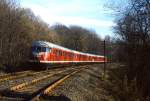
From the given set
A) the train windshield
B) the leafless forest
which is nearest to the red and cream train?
the train windshield

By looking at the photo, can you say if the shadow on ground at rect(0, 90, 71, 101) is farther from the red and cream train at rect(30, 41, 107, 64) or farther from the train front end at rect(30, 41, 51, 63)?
the train front end at rect(30, 41, 51, 63)

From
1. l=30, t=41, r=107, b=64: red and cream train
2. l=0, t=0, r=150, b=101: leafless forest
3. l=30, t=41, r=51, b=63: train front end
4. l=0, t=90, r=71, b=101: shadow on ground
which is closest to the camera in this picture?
l=0, t=90, r=71, b=101: shadow on ground

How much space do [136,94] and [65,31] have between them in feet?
482

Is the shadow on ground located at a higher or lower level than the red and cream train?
lower

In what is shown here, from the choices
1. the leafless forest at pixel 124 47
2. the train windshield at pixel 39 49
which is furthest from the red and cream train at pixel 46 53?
the leafless forest at pixel 124 47

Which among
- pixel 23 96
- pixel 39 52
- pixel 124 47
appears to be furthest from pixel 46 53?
pixel 23 96

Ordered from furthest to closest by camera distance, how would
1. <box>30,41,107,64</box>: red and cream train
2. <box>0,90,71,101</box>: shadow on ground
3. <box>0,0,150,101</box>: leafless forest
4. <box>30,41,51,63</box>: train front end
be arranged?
<box>30,41,107,64</box>: red and cream train → <box>30,41,51,63</box>: train front end → <box>0,0,150,101</box>: leafless forest → <box>0,90,71,101</box>: shadow on ground

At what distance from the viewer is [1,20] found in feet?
158

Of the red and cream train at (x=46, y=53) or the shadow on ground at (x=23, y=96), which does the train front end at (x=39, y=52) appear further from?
the shadow on ground at (x=23, y=96)

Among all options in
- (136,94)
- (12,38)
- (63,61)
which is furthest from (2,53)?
(136,94)

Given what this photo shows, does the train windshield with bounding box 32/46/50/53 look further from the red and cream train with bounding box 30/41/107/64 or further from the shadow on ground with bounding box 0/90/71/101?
the shadow on ground with bounding box 0/90/71/101

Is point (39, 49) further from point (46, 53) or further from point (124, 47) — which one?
point (124, 47)

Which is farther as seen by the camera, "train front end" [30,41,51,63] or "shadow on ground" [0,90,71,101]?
"train front end" [30,41,51,63]

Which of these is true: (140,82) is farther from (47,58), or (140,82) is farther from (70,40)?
(70,40)
